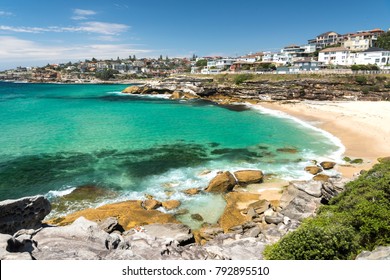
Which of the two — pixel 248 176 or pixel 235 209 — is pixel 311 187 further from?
pixel 235 209

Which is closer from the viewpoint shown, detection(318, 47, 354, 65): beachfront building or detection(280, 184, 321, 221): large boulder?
detection(280, 184, 321, 221): large boulder

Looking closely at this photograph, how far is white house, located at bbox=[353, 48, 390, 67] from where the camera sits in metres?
84.6

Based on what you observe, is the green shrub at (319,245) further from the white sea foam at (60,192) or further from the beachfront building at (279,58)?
the beachfront building at (279,58)

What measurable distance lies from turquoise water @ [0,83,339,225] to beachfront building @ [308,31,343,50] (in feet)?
348

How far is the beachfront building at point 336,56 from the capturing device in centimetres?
9356

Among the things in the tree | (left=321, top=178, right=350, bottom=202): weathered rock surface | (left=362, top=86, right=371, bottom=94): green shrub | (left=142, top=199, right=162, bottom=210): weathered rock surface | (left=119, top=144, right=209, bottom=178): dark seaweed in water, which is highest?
the tree

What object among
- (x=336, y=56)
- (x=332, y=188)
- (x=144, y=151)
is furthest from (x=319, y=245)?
(x=336, y=56)

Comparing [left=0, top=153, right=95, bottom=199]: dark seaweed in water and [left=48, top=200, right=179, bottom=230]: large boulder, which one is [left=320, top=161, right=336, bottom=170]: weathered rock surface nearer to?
[left=48, top=200, right=179, bottom=230]: large boulder

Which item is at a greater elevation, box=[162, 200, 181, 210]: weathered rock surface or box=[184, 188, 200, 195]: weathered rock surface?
box=[184, 188, 200, 195]: weathered rock surface

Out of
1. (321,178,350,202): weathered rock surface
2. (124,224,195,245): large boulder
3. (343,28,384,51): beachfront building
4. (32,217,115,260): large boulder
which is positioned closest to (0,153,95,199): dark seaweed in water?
(124,224,195,245): large boulder

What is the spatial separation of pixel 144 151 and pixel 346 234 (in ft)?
81.6

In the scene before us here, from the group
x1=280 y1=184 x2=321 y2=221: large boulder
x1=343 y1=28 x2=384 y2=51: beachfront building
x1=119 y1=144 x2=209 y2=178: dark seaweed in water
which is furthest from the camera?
x1=343 y1=28 x2=384 y2=51: beachfront building

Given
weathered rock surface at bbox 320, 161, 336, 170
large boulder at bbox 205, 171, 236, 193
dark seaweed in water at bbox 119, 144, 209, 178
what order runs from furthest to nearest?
dark seaweed in water at bbox 119, 144, 209, 178
weathered rock surface at bbox 320, 161, 336, 170
large boulder at bbox 205, 171, 236, 193

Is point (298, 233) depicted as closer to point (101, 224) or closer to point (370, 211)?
point (370, 211)
